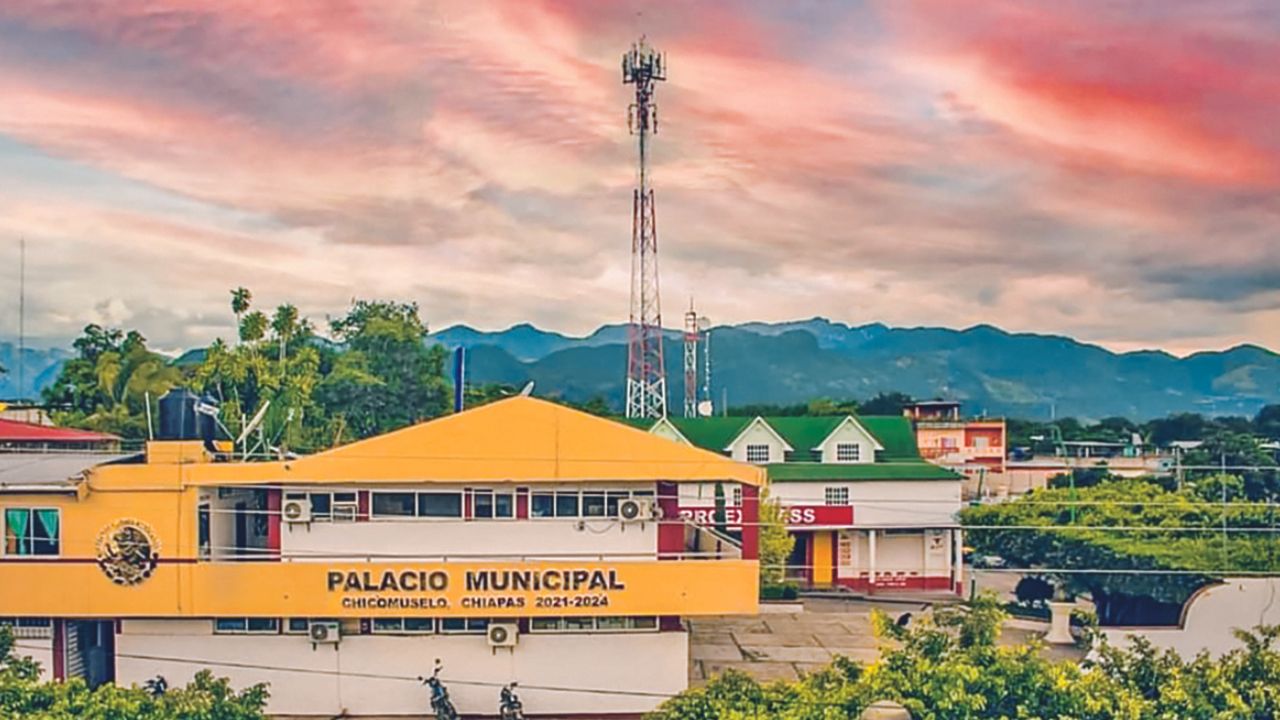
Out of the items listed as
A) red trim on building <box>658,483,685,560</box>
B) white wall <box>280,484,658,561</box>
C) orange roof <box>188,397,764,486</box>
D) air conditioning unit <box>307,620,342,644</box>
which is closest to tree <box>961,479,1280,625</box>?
red trim on building <box>658,483,685,560</box>

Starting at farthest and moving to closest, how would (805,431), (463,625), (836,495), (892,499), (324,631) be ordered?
(805,431) < (836,495) < (892,499) < (463,625) < (324,631)

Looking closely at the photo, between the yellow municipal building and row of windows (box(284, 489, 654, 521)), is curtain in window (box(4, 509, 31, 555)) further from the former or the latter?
row of windows (box(284, 489, 654, 521))

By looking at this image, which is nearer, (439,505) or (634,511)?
(634,511)

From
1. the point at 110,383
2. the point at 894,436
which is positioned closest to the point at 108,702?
the point at 894,436

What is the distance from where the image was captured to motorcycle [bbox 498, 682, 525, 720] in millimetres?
24266

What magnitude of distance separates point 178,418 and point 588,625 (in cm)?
967

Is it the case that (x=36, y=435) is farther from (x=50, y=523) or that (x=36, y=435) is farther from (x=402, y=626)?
(x=402, y=626)

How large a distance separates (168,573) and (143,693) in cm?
714

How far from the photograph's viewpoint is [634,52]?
41.9m

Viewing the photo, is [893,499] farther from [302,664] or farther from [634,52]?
[302,664]

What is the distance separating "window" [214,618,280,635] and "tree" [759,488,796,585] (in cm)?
1554

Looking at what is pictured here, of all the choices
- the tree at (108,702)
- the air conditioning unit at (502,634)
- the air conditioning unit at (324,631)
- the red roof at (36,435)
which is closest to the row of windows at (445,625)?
the air conditioning unit at (324,631)

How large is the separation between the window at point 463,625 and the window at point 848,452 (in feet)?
68.7

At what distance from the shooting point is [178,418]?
2492 cm
